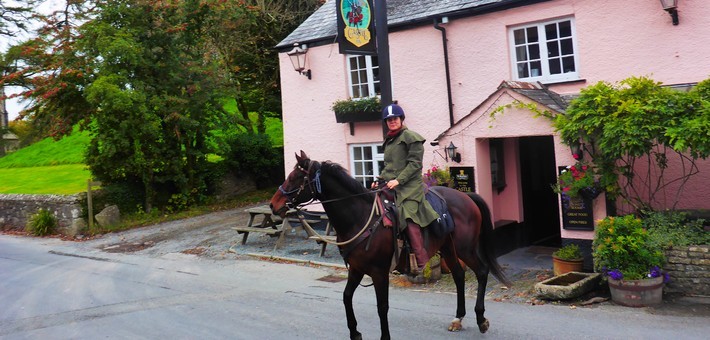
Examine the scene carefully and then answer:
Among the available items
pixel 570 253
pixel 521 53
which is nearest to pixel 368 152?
pixel 521 53

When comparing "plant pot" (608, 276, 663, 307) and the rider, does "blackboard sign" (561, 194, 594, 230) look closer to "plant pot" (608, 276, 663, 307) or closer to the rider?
"plant pot" (608, 276, 663, 307)

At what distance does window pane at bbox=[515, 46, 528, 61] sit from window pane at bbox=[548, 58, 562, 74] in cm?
57

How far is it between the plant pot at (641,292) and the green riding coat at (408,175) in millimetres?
3238

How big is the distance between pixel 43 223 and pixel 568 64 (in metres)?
16.4

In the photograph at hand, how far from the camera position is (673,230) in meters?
8.26

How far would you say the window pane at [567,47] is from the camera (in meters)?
11.4

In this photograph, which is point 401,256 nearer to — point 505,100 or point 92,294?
point 505,100

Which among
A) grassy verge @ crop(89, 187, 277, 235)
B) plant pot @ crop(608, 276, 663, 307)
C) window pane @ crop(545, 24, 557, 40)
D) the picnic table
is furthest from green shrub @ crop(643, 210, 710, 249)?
grassy verge @ crop(89, 187, 277, 235)

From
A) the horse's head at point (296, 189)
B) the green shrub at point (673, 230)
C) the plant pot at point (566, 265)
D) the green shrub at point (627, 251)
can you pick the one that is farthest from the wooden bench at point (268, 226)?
the green shrub at point (673, 230)

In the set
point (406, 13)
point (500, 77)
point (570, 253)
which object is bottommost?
point (570, 253)

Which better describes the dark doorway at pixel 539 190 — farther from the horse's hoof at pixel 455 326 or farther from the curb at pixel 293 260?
the horse's hoof at pixel 455 326

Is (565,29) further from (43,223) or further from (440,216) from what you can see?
(43,223)

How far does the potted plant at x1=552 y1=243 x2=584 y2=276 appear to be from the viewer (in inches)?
359

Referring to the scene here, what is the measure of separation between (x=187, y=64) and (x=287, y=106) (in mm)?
5105
